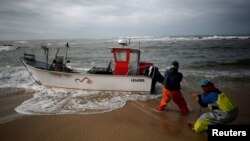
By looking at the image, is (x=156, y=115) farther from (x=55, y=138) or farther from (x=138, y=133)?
(x=55, y=138)

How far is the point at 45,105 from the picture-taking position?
7473mm

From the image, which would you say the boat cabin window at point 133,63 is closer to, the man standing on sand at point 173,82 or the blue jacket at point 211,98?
the man standing on sand at point 173,82

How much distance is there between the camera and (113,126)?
220 inches

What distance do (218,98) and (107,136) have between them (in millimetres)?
2768

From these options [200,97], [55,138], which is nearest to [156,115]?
[200,97]

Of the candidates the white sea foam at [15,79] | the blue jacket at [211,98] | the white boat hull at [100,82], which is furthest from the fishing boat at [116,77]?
the blue jacket at [211,98]

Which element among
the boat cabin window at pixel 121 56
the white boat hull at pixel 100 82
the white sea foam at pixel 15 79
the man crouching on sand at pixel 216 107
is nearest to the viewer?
the man crouching on sand at pixel 216 107

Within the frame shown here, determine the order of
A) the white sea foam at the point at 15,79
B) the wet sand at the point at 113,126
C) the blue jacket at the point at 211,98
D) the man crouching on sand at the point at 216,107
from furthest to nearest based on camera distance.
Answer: the white sea foam at the point at 15,79 < the wet sand at the point at 113,126 < the blue jacket at the point at 211,98 < the man crouching on sand at the point at 216,107

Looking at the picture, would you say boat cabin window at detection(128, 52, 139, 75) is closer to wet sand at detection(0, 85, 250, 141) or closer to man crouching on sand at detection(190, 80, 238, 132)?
wet sand at detection(0, 85, 250, 141)

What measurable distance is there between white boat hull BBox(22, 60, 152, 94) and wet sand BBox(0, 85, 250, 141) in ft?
5.99

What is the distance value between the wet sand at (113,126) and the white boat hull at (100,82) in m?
1.83

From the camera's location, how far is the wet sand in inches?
197

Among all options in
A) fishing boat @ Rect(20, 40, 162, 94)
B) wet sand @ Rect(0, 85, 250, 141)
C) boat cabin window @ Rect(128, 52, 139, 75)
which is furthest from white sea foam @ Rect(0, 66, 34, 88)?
boat cabin window @ Rect(128, 52, 139, 75)

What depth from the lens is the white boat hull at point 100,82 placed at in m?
8.89
